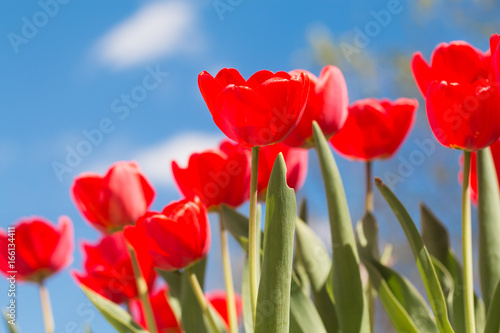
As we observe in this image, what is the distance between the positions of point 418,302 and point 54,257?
0.48m

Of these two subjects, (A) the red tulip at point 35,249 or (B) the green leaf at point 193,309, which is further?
(A) the red tulip at point 35,249

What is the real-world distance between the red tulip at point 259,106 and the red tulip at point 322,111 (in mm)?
122

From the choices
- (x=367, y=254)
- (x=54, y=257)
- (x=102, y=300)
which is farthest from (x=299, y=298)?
(x=54, y=257)

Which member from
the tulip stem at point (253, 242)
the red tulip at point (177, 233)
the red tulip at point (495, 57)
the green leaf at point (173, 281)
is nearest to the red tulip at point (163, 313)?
the green leaf at point (173, 281)

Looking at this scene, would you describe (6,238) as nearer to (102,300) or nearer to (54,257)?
(54,257)

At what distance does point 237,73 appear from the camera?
42 cm

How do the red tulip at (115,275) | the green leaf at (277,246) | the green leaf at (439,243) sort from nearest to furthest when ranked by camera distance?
1. the green leaf at (277,246)
2. the green leaf at (439,243)
3. the red tulip at (115,275)

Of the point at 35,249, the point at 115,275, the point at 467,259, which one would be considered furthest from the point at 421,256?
the point at 35,249

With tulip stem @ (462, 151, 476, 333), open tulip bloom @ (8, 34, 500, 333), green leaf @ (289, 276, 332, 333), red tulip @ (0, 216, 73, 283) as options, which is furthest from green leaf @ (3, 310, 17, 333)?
tulip stem @ (462, 151, 476, 333)

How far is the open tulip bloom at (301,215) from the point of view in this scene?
1.28 feet

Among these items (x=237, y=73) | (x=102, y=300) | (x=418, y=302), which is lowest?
(x=418, y=302)

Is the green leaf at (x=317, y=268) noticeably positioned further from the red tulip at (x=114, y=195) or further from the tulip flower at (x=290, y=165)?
the red tulip at (x=114, y=195)

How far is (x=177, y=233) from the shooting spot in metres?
0.49

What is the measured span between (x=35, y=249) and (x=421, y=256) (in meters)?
0.52
